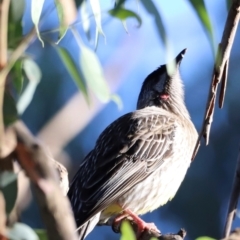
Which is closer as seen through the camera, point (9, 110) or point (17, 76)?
point (9, 110)

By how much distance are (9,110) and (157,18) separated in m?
0.24

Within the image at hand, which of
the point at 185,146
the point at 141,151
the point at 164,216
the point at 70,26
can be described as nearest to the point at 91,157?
the point at 141,151

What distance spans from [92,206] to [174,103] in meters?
1.25

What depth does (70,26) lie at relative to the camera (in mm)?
1003

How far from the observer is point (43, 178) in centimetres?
80

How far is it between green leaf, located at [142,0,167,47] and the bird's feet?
2104 mm

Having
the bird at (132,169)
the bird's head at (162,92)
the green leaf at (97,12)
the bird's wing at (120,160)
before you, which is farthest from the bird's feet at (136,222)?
the green leaf at (97,12)

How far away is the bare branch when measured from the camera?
0.78 meters

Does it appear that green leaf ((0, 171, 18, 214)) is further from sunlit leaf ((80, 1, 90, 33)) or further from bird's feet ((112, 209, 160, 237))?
bird's feet ((112, 209, 160, 237))

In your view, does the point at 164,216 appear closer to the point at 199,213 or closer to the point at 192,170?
the point at 199,213

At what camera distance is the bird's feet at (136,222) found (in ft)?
9.87

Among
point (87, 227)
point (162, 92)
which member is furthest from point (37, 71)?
point (162, 92)

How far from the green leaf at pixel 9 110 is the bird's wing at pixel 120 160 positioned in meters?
1.94

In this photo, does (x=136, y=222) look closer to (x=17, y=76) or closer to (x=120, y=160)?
(x=120, y=160)
